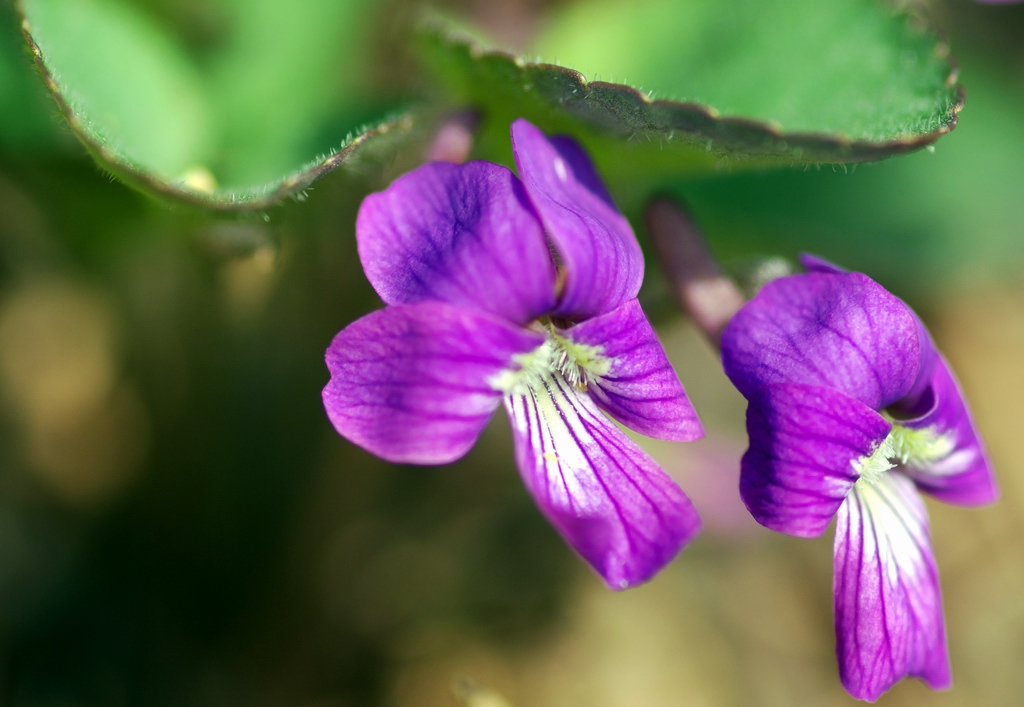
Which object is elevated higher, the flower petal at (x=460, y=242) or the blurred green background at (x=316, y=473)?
the flower petal at (x=460, y=242)

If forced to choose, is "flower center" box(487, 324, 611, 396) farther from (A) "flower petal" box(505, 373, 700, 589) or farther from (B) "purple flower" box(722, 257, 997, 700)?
(B) "purple flower" box(722, 257, 997, 700)

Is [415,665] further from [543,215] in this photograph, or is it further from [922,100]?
[922,100]

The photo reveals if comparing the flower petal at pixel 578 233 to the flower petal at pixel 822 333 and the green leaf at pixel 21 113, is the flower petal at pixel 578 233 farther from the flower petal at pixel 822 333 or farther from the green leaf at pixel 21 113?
the green leaf at pixel 21 113

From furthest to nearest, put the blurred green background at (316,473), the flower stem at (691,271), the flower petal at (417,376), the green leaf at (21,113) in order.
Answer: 1. the blurred green background at (316,473)
2. the green leaf at (21,113)
3. the flower stem at (691,271)
4. the flower petal at (417,376)

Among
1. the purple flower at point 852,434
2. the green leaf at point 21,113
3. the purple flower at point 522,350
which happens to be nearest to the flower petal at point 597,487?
the purple flower at point 522,350

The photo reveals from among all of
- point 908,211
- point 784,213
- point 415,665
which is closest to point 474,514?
point 415,665

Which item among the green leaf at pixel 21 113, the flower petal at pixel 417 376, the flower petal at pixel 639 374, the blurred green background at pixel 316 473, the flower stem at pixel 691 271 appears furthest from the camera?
the blurred green background at pixel 316 473

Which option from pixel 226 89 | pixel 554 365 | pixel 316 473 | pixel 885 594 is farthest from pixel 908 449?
pixel 226 89
